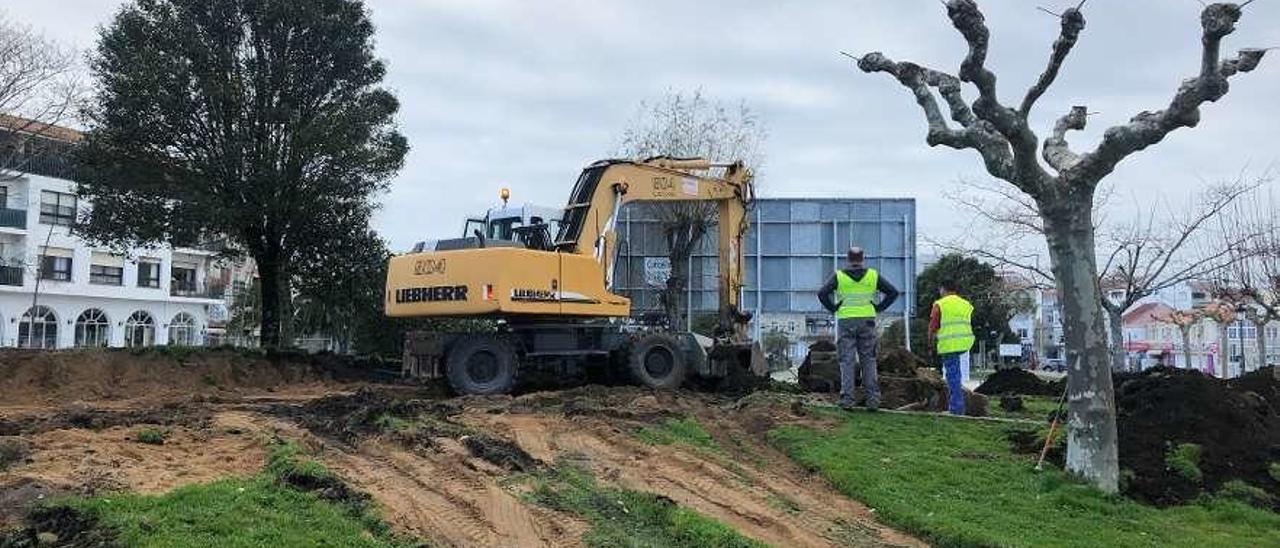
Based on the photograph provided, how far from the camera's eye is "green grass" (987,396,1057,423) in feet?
41.5

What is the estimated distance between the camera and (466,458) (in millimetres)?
8258

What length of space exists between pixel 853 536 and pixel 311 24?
1725 cm

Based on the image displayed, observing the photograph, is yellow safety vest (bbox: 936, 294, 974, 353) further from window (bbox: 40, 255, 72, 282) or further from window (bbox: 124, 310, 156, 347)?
window (bbox: 124, 310, 156, 347)

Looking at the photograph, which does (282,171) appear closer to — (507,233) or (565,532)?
(507,233)

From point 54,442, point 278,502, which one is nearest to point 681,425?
point 278,502

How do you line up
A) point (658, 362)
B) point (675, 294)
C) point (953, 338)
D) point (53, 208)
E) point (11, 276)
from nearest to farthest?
point (953, 338)
point (658, 362)
point (675, 294)
point (11, 276)
point (53, 208)

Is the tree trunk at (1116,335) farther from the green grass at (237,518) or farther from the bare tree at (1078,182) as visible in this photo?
the green grass at (237,518)

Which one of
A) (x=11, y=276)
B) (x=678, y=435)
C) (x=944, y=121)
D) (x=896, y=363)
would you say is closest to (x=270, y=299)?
(x=896, y=363)

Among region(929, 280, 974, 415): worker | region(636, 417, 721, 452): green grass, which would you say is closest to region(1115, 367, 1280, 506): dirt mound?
region(929, 280, 974, 415): worker

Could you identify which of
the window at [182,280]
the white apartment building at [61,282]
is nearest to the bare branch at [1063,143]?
the white apartment building at [61,282]

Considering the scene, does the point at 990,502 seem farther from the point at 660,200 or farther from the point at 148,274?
the point at 148,274

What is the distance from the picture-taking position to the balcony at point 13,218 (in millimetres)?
47531

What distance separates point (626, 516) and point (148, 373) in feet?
39.6

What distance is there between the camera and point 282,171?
780 inches
